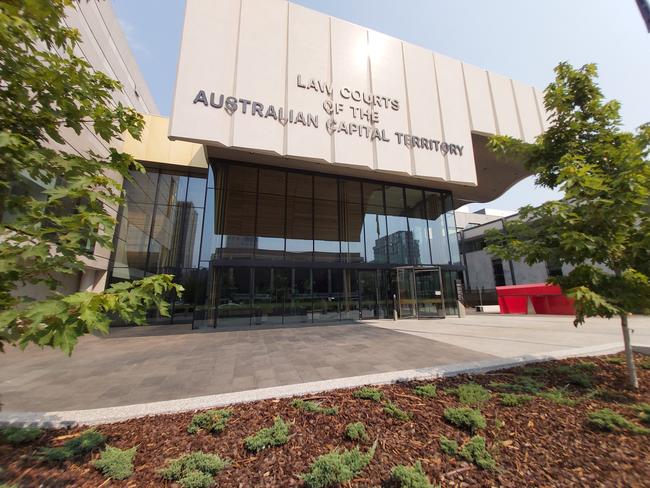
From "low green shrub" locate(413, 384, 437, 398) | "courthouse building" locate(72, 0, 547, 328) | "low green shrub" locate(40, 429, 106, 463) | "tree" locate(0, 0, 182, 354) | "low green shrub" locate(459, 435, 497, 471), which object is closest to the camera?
"tree" locate(0, 0, 182, 354)

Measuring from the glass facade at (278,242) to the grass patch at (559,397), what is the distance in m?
12.4

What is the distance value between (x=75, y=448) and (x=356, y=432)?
3.32 m

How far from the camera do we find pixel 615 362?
238 inches

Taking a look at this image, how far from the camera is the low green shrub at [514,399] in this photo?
405 centimetres

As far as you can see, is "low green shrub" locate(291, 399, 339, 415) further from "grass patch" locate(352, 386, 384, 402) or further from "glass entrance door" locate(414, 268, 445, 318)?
"glass entrance door" locate(414, 268, 445, 318)

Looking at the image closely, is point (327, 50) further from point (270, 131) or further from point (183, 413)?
point (183, 413)

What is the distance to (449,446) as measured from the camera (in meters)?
3.09

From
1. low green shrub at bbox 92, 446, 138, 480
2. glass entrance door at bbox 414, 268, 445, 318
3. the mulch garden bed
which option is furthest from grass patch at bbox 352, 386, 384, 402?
glass entrance door at bbox 414, 268, 445, 318

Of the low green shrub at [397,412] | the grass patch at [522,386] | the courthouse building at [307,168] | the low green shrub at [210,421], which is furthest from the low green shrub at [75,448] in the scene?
the courthouse building at [307,168]

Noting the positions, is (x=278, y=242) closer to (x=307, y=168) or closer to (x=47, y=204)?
(x=307, y=168)

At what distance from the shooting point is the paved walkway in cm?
516

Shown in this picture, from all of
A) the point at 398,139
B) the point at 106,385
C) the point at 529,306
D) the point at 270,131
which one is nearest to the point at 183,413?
the point at 106,385

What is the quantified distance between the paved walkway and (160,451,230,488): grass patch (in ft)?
7.08

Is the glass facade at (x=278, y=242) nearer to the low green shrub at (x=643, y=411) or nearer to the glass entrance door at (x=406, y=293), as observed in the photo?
the glass entrance door at (x=406, y=293)
